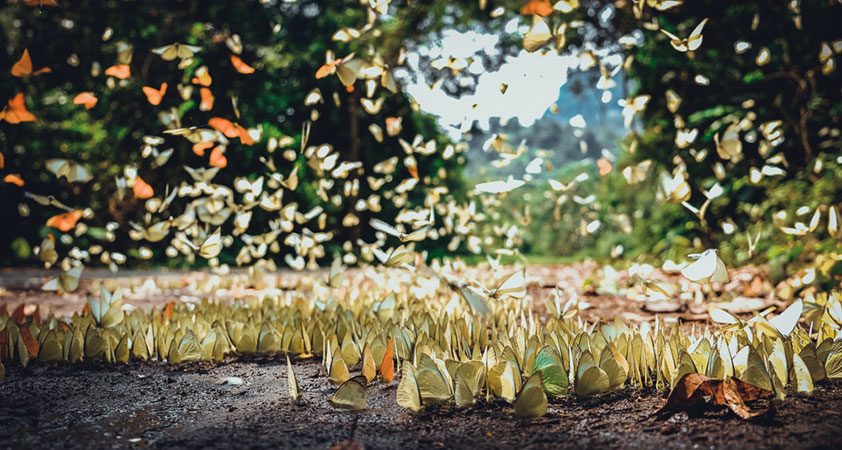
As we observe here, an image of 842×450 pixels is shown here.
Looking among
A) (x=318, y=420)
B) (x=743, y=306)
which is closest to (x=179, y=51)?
(x=318, y=420)

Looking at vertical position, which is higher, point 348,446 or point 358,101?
point 358,101

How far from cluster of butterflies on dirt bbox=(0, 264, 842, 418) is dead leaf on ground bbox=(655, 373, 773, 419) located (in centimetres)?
6

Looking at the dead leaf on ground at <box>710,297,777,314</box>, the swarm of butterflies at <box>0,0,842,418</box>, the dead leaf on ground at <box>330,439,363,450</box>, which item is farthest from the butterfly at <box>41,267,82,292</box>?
the dead leaf on ground at <box>710,297,777,314</box>

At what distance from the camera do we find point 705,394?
3.92 ft

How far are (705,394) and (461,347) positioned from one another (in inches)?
30.2

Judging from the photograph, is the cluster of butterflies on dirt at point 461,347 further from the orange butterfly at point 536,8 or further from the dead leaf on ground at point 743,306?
the orange butterfly at point 536,8

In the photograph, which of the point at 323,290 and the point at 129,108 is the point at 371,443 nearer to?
the point at 323,290

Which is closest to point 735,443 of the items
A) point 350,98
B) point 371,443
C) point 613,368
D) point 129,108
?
point 613,368

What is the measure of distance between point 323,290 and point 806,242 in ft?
10.3

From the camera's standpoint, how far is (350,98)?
810 cm

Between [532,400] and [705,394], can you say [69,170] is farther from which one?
[705,394]

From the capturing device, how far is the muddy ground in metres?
1.06

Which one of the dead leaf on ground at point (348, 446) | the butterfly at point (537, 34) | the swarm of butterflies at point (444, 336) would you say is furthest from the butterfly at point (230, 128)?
the dead leaf on ground at point (348, 446)

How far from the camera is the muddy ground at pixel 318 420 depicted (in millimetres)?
1062
